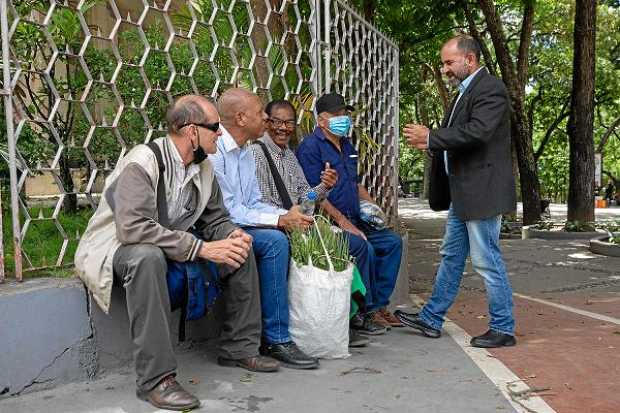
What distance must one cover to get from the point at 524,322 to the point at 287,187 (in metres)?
2.04

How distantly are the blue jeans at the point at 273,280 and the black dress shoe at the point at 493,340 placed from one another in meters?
1.25

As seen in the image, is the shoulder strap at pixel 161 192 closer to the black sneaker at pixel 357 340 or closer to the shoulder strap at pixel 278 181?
the shoulder strap at pixel 278 181

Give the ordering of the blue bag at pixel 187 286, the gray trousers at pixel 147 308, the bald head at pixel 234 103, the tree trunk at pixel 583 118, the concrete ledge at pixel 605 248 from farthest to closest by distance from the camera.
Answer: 1. the tree trunk at pixel 583 118
2. the concrete ledge at pixel 605 248
3. the bald head at pixel 234 103
4. the blue bag at pixel 187 286
5. the gray trousers at pixel 147 308

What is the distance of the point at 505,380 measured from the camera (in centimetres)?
355

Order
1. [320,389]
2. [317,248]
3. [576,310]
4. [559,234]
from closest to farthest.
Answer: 1. [320,389]
2. [317,248]
3. [576,310]
4. [559,234]

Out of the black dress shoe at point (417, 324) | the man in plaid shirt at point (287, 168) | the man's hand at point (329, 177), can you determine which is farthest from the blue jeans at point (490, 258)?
the man's hand at point (329, 177)

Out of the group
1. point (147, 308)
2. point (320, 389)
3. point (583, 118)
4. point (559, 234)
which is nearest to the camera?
point (147, 308)

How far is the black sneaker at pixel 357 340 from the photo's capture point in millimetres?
→ 4176

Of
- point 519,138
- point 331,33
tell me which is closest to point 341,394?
point 331,33

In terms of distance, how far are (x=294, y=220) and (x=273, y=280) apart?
0.38 m

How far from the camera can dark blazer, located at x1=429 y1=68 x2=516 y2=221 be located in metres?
4.09

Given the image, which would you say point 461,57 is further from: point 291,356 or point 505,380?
point 291,356

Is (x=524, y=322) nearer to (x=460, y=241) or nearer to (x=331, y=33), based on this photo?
(x=460, y=241)

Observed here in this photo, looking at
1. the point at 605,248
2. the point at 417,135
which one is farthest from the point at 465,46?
the point at 605,248
